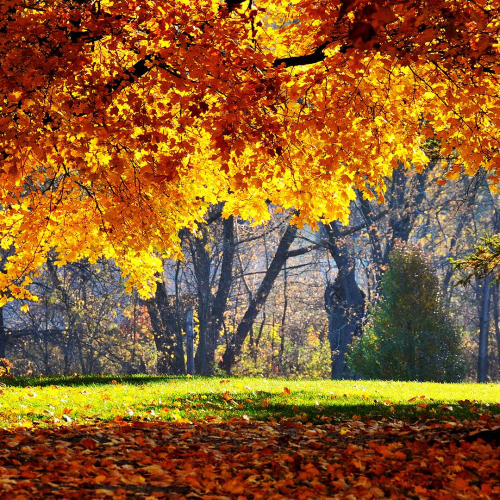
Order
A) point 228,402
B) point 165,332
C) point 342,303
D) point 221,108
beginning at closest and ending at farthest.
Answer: point 221,108 → point 228,402 → point 165,332 → point 342,303

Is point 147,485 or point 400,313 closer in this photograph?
point 147,485

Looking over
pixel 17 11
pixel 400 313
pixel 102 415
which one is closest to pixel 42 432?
pixel 102 415

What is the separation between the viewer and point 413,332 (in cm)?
1578

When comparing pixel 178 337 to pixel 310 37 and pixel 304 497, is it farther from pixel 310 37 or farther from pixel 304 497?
pixel 304 497

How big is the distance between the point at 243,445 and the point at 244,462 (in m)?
0.69

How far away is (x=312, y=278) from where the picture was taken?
3231 centimetres

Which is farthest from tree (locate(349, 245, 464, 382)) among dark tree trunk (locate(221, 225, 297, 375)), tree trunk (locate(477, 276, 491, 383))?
tree trunk (locate(477, 276, 491, 383))

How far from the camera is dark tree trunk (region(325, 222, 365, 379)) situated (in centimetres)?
2155

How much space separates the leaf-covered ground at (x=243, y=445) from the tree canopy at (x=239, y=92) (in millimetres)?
2445

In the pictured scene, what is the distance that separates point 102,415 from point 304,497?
3832mm

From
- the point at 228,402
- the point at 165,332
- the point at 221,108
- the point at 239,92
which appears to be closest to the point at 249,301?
the point at 165,332

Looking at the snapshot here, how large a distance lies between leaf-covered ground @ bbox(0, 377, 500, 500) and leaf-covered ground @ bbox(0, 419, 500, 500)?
1 centimetres

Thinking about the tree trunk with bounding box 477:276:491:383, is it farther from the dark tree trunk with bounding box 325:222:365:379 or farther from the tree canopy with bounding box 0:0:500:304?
the tree canopy with bounding box 0:0:500:304

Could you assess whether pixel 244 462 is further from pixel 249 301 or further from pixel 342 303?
pixel 249 301
